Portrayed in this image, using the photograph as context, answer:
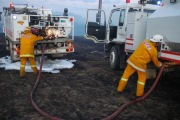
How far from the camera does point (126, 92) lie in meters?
6.07

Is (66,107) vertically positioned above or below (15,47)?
below

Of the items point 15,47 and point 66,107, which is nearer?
point 66,107

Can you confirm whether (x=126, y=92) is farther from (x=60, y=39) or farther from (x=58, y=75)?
(x=60, y=39)

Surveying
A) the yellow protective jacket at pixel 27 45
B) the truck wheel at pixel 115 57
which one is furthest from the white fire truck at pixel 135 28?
the yellow protective jacket at pixel 27 45

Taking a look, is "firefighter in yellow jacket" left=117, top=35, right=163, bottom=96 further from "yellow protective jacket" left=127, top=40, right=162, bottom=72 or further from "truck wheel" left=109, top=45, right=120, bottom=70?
"truck wheel" left=109, top=45, right=120, bottom=70

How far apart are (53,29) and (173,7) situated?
4.44 meters

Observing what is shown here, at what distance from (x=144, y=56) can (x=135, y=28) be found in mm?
1623

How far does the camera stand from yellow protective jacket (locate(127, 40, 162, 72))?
5395mm

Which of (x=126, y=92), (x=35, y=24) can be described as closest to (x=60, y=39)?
(x=35, y=24)

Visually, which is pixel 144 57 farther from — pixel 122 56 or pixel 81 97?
pixel 122 56

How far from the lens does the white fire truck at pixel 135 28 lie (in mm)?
5312

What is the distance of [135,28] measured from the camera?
22.5ft

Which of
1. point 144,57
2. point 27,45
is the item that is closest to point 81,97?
point 144,57

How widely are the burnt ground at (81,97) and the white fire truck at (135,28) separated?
3.60 ft
